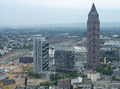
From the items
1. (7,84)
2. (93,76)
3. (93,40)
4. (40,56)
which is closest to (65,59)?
(40,56)

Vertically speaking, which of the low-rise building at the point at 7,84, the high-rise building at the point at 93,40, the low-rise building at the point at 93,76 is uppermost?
the high-rise building at the point at 93,40

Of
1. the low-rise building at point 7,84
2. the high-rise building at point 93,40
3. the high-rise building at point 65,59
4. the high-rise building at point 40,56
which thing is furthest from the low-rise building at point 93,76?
the low-rise building at point 7,84

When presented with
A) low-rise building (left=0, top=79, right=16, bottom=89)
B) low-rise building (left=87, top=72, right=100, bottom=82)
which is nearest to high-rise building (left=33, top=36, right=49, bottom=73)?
low-rise building (left=87, top=72, right=100, bottom=82)

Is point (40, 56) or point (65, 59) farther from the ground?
point (40, 56)

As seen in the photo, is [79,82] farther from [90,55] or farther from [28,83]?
[90,55]

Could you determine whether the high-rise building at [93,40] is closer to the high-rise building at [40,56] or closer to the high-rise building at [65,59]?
the high-rise building at [65,59]

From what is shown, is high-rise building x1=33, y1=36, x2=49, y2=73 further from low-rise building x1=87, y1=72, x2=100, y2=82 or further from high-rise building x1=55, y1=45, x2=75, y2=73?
low-rise building x1=87, y1=72, x2=100, y2=82

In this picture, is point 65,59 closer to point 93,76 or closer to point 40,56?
point 40,56

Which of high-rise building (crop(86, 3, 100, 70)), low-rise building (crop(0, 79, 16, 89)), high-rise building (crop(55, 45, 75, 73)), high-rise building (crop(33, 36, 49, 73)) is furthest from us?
high-rise building (crop(86, 3, 100, 70))
